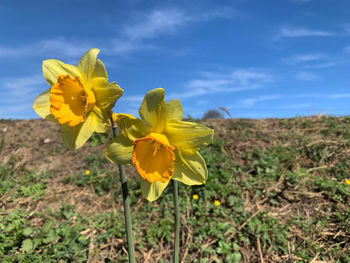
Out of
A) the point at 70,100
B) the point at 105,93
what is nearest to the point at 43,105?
the point at 70,100

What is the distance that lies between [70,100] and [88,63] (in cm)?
22

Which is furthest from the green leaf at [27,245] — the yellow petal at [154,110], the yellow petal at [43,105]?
the yellow petal at [154,110]

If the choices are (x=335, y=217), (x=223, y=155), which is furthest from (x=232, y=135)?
(x=335, y=217)

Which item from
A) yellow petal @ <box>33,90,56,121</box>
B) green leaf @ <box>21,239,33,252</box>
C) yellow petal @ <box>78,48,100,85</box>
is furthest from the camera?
green leaf @ <box>21,239,33,252</box>

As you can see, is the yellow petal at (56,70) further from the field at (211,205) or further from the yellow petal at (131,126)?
the field at (211,205)

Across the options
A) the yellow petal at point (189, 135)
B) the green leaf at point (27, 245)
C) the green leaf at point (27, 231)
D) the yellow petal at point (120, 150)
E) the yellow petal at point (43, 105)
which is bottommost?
the green leaf at point (27, 245)

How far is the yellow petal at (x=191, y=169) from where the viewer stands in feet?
4.83

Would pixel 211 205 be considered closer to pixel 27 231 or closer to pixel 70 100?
pixel 27 231

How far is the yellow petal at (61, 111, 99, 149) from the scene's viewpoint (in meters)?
1.46

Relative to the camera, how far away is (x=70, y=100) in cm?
147

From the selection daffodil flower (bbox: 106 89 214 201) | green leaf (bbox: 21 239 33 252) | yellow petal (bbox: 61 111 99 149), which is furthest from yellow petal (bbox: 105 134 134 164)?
green leaf (bbox: 21 239 33 252)

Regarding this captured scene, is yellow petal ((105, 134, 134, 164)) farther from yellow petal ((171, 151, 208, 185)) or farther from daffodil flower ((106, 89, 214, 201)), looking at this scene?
yellow petal ((171, 151, 208, 185))

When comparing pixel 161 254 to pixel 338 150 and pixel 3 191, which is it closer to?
pixel 3 191

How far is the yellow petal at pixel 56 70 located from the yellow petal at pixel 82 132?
24 cm
